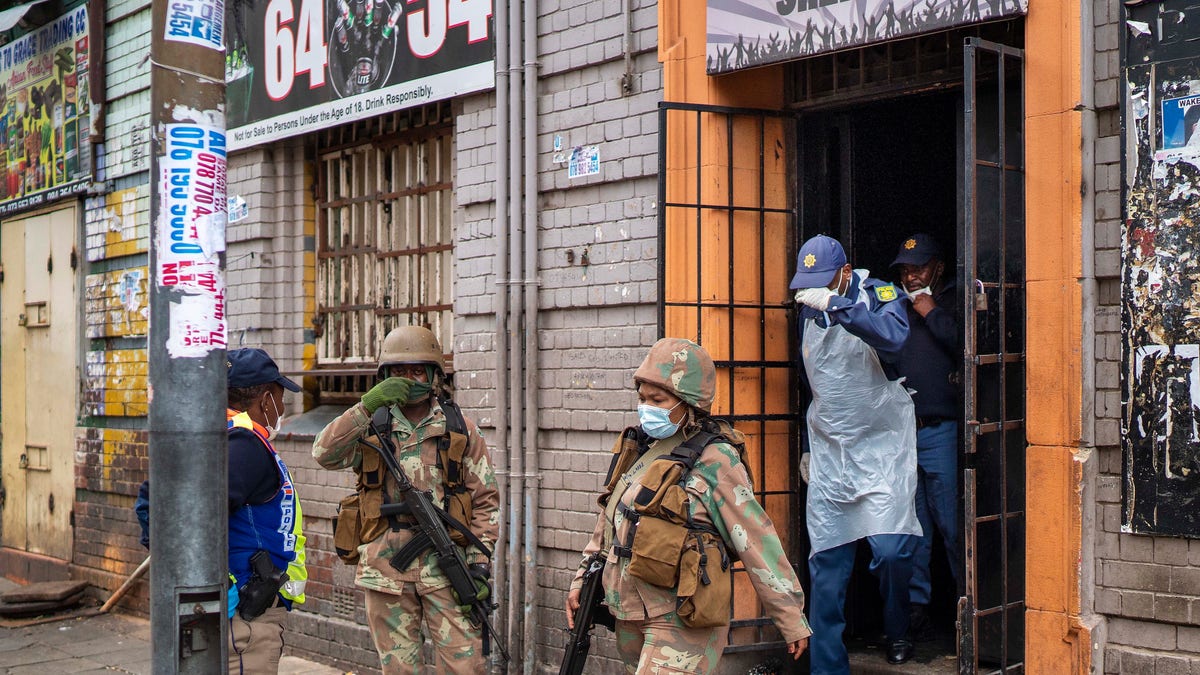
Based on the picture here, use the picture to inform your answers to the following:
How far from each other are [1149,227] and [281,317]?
5756 mm

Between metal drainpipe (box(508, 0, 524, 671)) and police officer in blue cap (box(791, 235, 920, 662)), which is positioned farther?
metal drainpipe (box(508, 0, 524, 671))

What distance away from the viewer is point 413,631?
561 cm

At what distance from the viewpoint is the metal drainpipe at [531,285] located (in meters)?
6.69

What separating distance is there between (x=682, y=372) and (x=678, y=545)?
1.92 ft

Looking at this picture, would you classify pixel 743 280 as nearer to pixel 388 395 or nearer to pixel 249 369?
pixel 388 395

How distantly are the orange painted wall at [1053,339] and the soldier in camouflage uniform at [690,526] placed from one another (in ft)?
3.40

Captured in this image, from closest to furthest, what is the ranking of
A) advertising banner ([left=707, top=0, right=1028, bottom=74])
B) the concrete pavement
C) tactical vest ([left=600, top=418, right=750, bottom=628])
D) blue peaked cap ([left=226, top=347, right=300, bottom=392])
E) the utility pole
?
the utility pole < tactical vest ([left=600, top=418, right=750, bottom=628]) < blue peaked cap ([left=226, top=347, right=300, bottom=392]) < advertising banner ([left=707, top=0, right=1028, bottom=74]) < the concrete pavement

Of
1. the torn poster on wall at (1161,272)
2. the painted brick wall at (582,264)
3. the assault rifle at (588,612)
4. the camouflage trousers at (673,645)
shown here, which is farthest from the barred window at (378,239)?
the torn poster on wall at (1161,272)

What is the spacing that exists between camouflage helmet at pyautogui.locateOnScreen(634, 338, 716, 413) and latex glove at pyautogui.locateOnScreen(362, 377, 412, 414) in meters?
1.42

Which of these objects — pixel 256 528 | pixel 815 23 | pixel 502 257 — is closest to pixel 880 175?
pixel 815 23

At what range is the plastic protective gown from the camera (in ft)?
18.2

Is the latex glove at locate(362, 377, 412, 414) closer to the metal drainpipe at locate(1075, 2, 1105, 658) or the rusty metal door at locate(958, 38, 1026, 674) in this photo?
the rusty metal door at locate(958, 38, 1026, 674)

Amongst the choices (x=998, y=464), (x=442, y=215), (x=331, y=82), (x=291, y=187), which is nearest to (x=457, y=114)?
(x=442, y=215)

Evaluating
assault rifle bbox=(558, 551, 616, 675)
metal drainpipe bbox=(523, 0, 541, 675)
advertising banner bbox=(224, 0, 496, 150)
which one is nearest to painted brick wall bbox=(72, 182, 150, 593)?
advertising banner bbox=(224, 0, 496, 150)
